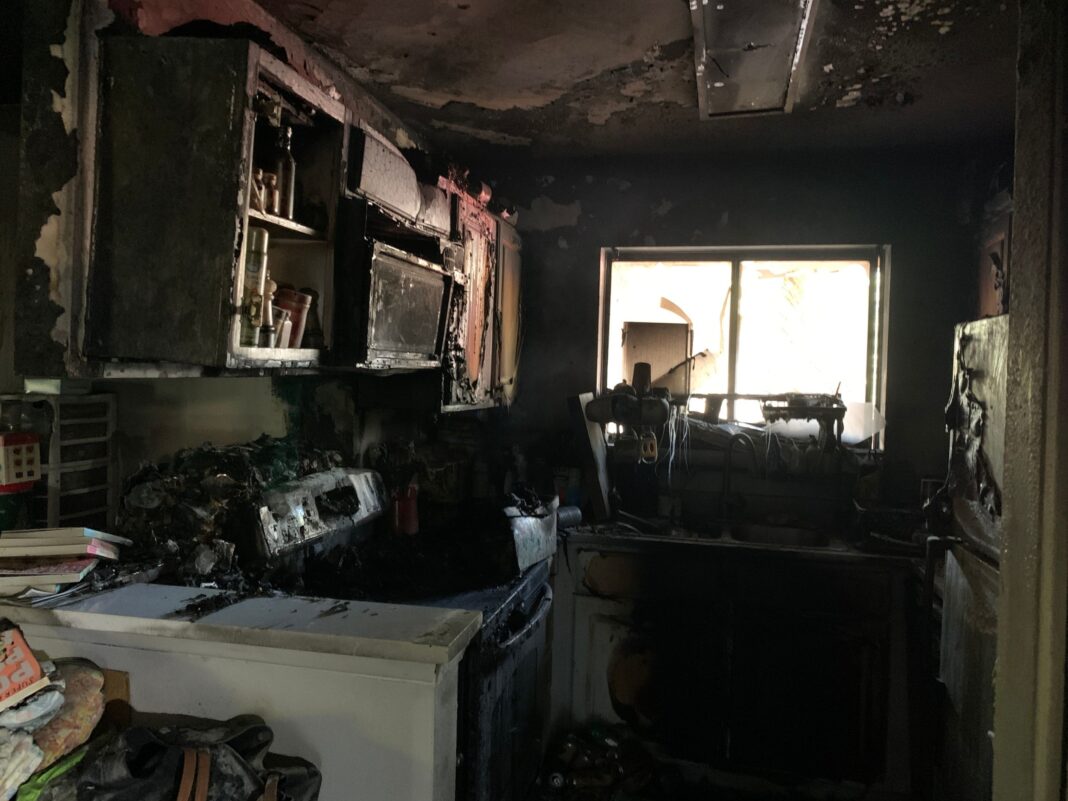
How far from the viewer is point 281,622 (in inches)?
55.7

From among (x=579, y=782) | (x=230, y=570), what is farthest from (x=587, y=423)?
(x=230, y=570)

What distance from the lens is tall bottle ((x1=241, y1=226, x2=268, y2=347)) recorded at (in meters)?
1.62

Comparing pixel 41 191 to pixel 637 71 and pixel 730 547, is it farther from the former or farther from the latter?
pixel 730 547

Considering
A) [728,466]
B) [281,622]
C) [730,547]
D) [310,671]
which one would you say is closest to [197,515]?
[281,622]

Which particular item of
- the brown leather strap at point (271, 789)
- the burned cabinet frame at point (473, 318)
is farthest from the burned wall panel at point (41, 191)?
the burned cabinet frame at point (473, 318)

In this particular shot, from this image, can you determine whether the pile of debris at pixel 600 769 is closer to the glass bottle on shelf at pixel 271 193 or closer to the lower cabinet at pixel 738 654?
the lower cabinet at pixel 738 654

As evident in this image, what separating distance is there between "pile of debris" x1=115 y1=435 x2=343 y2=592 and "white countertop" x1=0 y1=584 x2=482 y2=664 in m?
0.20

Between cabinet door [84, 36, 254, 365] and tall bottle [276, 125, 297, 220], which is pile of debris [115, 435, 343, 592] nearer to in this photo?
cabinet door [84, 36, 254, 365]

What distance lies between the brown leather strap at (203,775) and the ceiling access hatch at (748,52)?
7.46ft

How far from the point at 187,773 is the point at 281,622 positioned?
1.04ft

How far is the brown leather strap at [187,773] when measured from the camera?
1165 millimetres

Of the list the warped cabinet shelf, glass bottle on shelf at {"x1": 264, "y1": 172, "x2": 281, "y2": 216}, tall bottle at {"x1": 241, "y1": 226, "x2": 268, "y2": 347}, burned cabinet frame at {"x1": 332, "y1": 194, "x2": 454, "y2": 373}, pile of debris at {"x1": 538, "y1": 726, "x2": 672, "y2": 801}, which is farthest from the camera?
pile of debris at {"x1": 538, "y1": 726, "x2": 672, "y2": 801}

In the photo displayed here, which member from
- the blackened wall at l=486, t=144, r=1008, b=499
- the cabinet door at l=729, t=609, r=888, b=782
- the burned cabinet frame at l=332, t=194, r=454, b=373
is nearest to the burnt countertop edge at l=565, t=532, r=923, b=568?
the cabinet door at l=729, t=609, r=888, b=782

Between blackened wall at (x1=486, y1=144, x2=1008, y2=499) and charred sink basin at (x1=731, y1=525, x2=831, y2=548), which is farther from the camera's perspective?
blackened wall at (x1=486, y1=144, x2=1008, y2=499)
